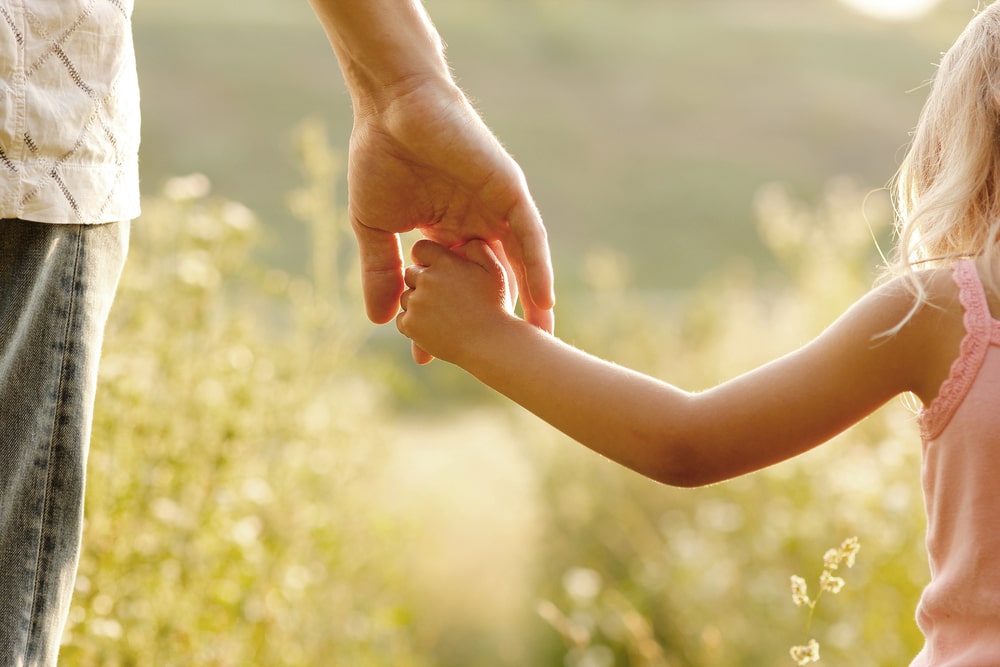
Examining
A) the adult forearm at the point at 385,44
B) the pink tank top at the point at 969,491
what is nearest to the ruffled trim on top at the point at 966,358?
the pink tank top at the point at 969,491

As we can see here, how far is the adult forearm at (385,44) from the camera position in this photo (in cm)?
108

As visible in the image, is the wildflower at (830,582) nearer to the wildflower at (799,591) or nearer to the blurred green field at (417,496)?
the wildflower at (799,591)

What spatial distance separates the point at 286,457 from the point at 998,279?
1394 millimetres

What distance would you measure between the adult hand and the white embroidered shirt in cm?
26

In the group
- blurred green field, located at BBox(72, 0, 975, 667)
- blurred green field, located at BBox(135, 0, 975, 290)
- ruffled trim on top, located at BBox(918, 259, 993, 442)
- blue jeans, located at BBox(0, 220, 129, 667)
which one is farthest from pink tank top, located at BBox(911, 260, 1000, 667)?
blurred green field, located at BBox(135, 0, 975, 290)

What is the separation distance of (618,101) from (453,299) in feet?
38.2

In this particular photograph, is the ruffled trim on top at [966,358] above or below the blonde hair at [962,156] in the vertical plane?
below

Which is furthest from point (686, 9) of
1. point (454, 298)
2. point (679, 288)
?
point (454, 298)

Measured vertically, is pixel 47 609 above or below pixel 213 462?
above

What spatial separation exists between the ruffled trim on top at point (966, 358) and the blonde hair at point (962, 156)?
2.9 inches

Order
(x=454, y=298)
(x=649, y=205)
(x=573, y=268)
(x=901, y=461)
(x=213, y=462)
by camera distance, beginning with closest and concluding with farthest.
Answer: (x=454, y=298), (x=213, y=462), (x=901, y=461), (x=573, y=268), (x=649, y=205)

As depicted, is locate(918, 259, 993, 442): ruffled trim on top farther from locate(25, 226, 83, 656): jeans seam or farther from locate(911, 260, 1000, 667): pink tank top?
locate(25, 226, 83, 656): jeans seam

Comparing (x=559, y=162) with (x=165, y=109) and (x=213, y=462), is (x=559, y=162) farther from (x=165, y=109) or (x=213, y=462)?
(x=213, y=462)

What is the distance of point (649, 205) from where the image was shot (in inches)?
422
